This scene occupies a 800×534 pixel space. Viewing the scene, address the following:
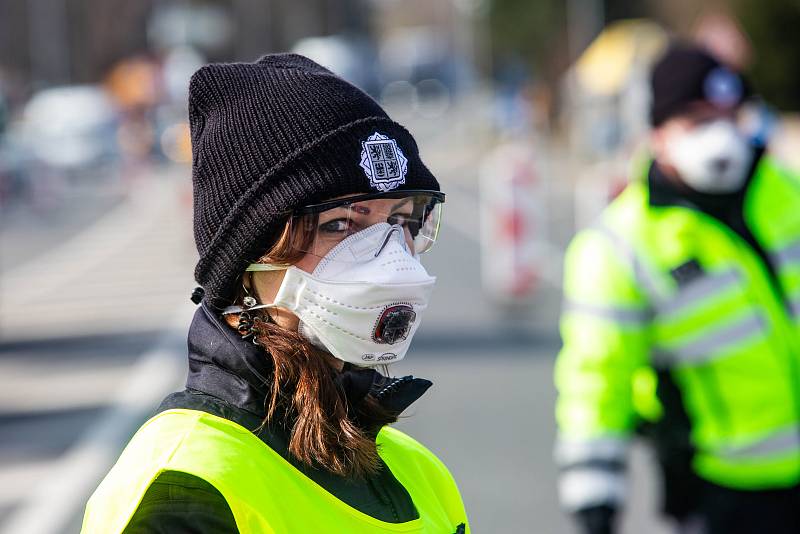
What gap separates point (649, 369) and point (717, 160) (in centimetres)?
64

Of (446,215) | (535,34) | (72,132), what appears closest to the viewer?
(446,215)

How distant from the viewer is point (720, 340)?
143 inches

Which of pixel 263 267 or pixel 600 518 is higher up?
pixel 263 267

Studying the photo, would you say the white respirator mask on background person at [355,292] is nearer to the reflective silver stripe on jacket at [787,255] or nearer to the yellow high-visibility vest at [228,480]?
the yellow high-visibility vest at [228,480]

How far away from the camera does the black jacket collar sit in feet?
6.56

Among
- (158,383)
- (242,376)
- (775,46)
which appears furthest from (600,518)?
(775,46)

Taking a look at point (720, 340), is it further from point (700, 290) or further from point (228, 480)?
point (228, 480)

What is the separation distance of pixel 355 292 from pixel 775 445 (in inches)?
74.9

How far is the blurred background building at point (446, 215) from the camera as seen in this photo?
8.13 metres

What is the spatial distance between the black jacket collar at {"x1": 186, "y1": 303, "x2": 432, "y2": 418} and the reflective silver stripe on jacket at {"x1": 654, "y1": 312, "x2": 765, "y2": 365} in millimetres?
1651

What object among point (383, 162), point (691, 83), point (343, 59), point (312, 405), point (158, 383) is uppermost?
point (383, 162)

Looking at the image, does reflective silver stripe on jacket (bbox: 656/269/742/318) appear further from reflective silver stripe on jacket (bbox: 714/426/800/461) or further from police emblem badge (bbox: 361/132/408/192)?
police emblem badge (bbox: 361/132/408/192)

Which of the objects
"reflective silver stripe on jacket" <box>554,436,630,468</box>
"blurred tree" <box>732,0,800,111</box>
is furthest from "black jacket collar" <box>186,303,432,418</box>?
"blurred tree" <box>732,0,800,111</box>

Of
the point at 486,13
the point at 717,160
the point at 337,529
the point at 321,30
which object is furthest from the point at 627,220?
the point at 321,30
